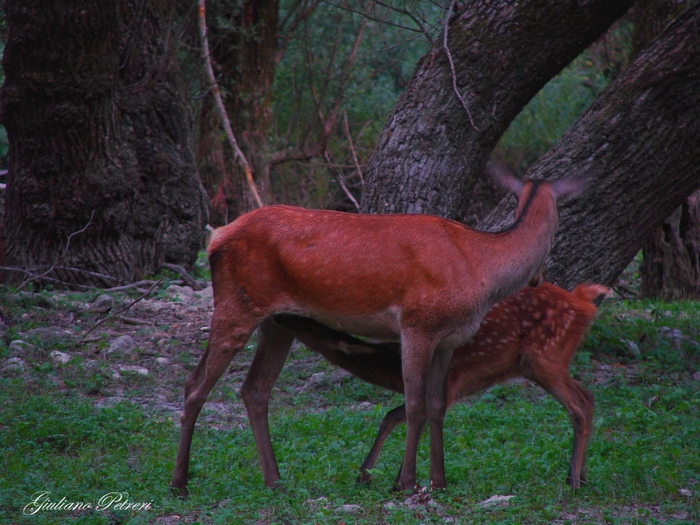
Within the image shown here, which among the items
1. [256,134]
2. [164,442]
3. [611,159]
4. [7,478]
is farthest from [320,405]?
[256,134]

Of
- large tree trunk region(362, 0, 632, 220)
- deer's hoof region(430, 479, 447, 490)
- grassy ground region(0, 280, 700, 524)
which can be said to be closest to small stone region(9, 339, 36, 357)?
grassy ground region(0, 280, 700, 524)

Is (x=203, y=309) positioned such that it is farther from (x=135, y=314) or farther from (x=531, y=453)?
(x=531, y=453)

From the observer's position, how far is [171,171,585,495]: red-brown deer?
179 inches

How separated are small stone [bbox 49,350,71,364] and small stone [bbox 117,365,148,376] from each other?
44 centimetres

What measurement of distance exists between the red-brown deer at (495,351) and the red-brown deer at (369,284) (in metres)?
0.46

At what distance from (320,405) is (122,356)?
1875mm

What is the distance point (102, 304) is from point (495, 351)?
4.68 m

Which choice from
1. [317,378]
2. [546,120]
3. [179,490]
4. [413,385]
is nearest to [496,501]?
[413,385]

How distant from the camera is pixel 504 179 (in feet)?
16.7

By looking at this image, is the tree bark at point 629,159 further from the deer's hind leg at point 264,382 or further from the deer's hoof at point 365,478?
the deer's hoof at point 365,478

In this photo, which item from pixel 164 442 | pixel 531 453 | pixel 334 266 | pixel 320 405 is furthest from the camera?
pixel 320 405

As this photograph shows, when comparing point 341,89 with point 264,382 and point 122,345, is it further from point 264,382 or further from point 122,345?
point 264,382

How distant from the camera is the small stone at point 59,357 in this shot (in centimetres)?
702

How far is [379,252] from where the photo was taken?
4.66m
